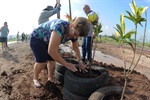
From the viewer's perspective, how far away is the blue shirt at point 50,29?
3.79m

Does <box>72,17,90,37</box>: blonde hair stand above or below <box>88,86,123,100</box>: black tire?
above

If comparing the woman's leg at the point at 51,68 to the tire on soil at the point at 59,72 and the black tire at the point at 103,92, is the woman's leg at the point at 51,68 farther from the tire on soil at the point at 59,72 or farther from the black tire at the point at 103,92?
the black tire at the point at 103,92

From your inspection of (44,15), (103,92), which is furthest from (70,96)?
(44,15)

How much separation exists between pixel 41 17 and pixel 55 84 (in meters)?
2.19

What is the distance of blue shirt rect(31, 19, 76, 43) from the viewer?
3793mm

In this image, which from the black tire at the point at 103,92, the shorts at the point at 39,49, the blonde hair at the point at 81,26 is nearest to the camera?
the blonde hair at the point at 81,26

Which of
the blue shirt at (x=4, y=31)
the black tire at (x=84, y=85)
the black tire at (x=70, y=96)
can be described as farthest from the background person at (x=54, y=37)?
the blue shirt at (x=4, y=31)

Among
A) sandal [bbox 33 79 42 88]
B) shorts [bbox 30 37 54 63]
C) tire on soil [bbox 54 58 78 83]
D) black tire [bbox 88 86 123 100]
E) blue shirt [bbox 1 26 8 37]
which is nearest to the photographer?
black tire [bbox 88 86 123 100]

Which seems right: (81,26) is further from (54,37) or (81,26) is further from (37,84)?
(37,84)

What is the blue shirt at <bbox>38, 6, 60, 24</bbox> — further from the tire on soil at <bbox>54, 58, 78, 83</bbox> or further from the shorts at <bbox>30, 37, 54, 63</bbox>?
the shorts at <bbox>30, 37, 54, 63</bbox>

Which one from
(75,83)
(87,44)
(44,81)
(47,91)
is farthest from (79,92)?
(87,44)

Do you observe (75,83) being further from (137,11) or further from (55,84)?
(137,11)

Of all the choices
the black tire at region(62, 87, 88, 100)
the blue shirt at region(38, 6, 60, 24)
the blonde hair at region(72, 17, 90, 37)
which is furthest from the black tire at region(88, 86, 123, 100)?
the blue shirt at region(38, 6, 60, 24)

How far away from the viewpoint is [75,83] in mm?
4023
